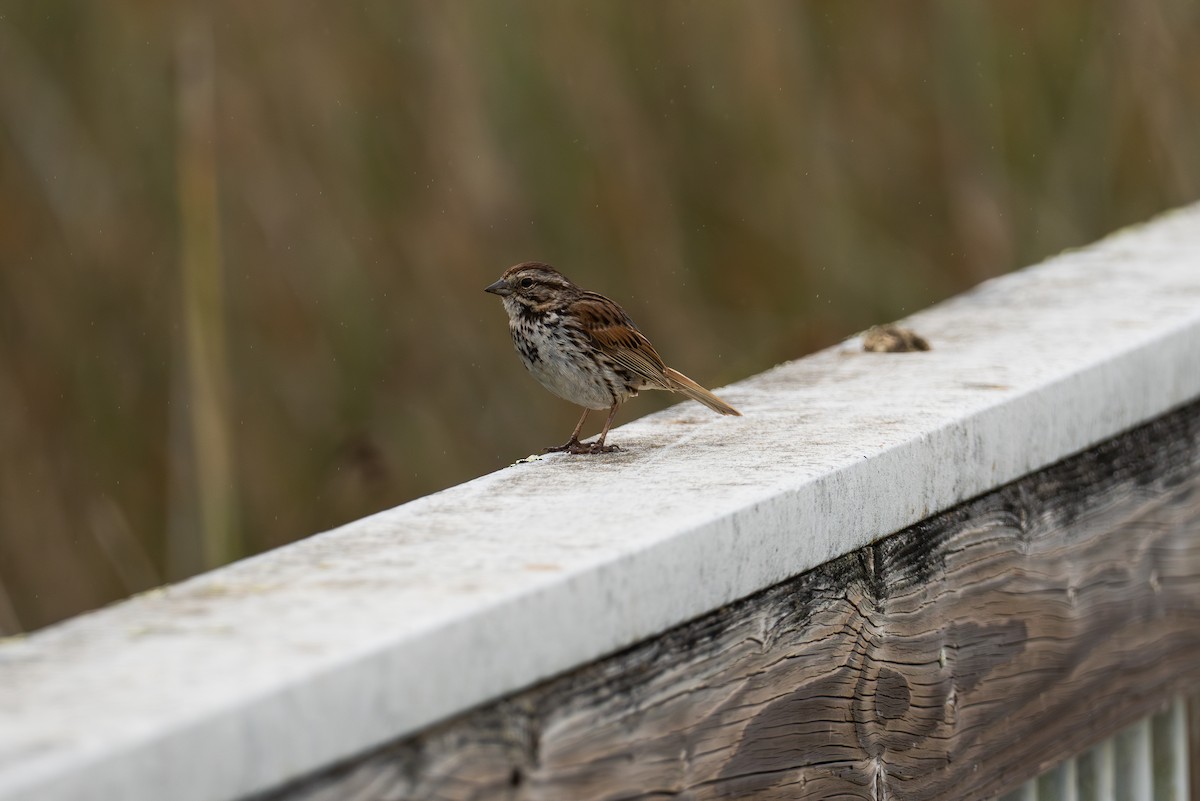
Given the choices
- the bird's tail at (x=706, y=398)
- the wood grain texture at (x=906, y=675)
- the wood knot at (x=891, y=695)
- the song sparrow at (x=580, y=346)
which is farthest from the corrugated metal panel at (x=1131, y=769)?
the song sparrow at (x=580, y=346)

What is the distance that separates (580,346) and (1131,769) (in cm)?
92

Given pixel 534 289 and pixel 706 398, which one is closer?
pixel 706 398

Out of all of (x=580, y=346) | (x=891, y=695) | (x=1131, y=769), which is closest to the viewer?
(x=891, y=695)

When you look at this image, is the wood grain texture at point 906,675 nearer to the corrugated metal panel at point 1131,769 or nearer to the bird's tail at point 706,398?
the corrugated metal panel at point 1131,769

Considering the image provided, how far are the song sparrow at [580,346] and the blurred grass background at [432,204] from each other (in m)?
0.63

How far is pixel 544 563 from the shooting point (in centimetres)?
132

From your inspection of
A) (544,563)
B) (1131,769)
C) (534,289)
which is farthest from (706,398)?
(544,563)

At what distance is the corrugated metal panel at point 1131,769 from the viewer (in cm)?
199

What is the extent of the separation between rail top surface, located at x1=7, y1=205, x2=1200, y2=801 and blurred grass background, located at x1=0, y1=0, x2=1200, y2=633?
1203mm

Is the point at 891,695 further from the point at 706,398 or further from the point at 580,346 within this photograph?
the point at 580,346

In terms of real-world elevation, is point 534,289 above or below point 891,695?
above

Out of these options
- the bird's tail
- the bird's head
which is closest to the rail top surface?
the bird's tail

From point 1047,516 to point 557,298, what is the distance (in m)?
0.86

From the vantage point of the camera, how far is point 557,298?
8.27 ft
